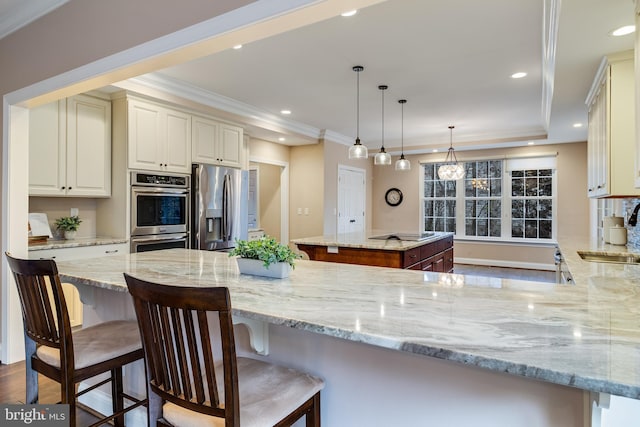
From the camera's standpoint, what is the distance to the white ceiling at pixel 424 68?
246cm

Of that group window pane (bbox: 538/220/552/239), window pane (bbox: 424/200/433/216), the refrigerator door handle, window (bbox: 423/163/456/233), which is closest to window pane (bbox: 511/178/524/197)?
window pane (bbox: 538/220/552/239)

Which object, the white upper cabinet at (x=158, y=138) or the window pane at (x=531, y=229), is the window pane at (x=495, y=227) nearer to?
the window pane at (x=531, y=229)

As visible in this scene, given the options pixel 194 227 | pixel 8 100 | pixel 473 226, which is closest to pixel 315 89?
pixel 194 227

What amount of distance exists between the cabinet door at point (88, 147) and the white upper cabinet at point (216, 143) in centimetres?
91

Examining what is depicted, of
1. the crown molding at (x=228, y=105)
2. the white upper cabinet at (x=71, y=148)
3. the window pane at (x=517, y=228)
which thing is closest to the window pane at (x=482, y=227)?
the window pane at (x=517, y=228)

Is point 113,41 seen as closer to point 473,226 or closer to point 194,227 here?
point 194,227

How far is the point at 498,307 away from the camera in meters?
1.17

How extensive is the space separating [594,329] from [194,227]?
154 inches

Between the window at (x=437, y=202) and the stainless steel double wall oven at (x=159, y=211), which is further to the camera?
the window at (x=437, y=202)

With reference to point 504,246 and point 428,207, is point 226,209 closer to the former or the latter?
point 428,207

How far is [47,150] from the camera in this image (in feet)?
10.8

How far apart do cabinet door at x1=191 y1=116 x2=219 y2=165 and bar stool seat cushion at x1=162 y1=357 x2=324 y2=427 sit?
11.3 feet

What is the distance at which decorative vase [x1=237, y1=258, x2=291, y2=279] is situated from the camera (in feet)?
5.35

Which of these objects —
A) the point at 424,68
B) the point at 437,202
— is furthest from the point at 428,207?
the point at 424,68
